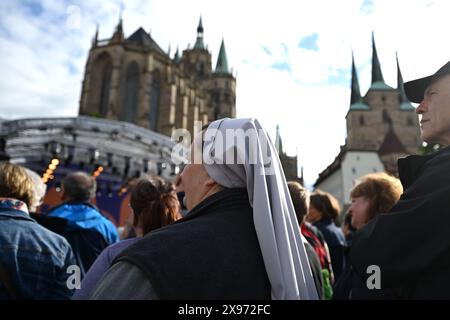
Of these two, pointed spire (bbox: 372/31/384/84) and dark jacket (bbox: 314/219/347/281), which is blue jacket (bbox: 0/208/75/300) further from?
pointed spire (bbox: 372/31/384/84)

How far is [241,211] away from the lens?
50.2 inches

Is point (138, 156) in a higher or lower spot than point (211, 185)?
higher

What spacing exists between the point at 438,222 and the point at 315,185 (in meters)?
54.4

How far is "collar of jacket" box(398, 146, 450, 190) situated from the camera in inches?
60.8

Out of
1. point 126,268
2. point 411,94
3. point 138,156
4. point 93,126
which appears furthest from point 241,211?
point 138,156

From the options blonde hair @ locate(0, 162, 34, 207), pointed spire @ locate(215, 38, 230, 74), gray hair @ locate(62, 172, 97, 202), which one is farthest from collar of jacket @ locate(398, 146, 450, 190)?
pointed spire @ locate(215, 38, 230, 74)

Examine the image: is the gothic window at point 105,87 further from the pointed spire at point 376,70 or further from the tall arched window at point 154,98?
the pointed spire at point 376,70

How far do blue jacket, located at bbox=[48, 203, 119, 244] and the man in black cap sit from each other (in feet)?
8.43

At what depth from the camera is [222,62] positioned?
210 feet

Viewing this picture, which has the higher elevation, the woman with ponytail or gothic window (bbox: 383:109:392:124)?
gothic window (bbox: 383:109:392:124)

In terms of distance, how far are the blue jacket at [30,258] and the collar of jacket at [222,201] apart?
4.95 feet

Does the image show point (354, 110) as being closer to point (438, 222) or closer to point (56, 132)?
point (56, 132)

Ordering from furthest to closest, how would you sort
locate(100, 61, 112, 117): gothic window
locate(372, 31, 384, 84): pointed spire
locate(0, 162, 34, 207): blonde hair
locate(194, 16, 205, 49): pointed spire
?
1. locate(194, 16, 205, 49): pointed spire
2. locate(372, 31, 384, 84): pointed spire
3. locate(100, 61, 112, 117): gothic window
4. locate(0, 162, 34, 207): blonde hair

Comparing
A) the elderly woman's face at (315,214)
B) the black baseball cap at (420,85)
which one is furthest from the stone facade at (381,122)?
the black baseball cap at (420,85)
